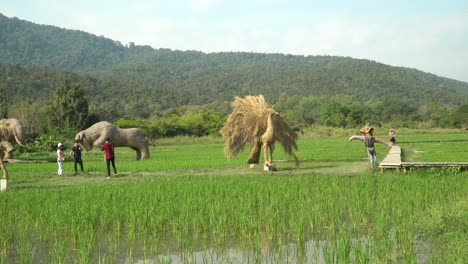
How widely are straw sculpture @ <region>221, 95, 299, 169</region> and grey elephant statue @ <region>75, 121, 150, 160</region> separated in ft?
25.2

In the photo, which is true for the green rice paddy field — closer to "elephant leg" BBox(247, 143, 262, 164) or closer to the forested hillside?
"elephant leg" BBox(247, 143, 262, 164)

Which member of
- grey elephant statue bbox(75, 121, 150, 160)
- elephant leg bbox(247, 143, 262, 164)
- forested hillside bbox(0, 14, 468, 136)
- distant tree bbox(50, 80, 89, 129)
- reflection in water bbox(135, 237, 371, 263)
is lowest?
reflection in water bbox(135, 237, 371, 263)

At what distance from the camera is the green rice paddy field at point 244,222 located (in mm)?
5402

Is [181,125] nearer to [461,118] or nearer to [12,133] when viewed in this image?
[12,133]

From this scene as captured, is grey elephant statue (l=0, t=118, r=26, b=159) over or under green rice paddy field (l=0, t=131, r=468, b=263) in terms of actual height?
over

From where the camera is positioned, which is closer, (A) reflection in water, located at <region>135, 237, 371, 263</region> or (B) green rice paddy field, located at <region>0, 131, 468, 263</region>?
(A) reflection in water, located at <region>135, 237, 371, 263</region>

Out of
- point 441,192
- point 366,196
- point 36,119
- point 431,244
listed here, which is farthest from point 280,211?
point 36,119

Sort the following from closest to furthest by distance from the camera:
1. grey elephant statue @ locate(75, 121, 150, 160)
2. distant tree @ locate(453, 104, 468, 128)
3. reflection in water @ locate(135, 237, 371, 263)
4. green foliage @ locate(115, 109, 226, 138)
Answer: reflection in water @ locate(135, 237, 371, 263) < grey elephant statue @ locate(75, 121, 150, 160) < green foliage @ locate(115, 109, 226, 138) < distant tree @ locate(453, 104, 468, 128)

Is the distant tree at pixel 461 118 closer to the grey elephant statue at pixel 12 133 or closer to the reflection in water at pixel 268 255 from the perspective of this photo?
the grey elephant statue at pixel 12 133

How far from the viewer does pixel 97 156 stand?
1027 inches

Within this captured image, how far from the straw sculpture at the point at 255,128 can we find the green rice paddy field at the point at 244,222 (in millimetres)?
3942

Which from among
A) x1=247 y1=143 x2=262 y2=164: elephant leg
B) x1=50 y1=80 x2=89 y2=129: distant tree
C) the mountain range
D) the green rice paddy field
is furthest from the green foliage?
the green rice paddy field

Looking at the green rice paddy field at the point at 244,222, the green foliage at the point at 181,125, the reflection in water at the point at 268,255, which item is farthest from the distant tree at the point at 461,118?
the reflection in water at the point at 268,255

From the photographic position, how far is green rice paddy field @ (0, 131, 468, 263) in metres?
5.40
